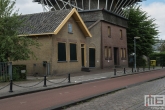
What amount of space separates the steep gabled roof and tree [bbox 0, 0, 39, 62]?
3.22m

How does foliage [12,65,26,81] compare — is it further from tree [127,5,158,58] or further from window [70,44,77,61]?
tree [127,5,158,58]

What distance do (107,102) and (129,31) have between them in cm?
3597

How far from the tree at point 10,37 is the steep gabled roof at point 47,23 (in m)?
3.22

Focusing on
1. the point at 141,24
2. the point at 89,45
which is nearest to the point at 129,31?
the point at 141,24

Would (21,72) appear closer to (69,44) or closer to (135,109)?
(69,44)

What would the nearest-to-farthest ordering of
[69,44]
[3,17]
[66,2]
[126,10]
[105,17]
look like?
1. [3,17]
2. [69,44]
3. [105,17]
4. [66,2]
5. [126,10]

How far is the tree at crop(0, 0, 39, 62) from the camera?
62.6ft

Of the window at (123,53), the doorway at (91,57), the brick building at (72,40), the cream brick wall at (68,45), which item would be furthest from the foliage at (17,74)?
the window at (123,53)

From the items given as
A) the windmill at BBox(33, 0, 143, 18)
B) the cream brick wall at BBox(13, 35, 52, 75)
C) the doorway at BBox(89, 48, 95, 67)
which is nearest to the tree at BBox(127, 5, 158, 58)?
the windmill at BBox(33, 0, 143, 18)

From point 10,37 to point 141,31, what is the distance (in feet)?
98.2

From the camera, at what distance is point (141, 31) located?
44.2 metres

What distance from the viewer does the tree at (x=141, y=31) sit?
4400 cm

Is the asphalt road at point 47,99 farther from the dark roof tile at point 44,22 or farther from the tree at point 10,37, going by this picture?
the dark roof tile at point 44,22

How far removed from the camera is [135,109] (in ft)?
28.8
